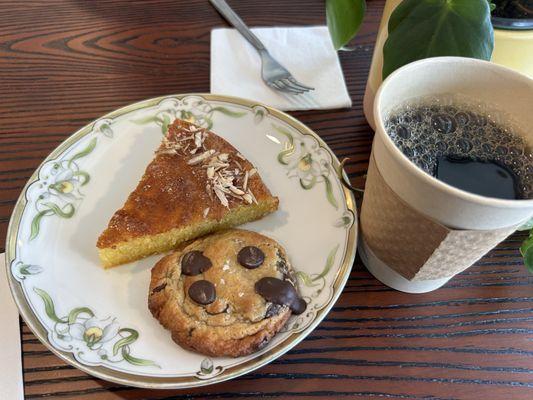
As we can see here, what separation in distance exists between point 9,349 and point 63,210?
0.38 m

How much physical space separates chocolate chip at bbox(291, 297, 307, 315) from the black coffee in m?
0.40

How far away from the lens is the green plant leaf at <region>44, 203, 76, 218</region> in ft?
3.83

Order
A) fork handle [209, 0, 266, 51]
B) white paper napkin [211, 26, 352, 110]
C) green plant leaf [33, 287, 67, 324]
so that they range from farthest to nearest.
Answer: fork handle [209, 0, 266, 51], white paper napkin [211, 26, 352, 110], green plant leaf [33, 287, 67, 324]

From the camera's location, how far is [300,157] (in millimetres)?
1284

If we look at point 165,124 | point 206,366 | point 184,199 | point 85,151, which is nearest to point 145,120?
point 165,124

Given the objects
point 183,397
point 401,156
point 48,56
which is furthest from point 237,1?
point 183,397

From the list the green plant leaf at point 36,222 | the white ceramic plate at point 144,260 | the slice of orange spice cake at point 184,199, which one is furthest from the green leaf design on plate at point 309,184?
the green plant leaf at point 36,222

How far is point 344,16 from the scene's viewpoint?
993 mm

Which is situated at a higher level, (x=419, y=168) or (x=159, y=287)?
(x=419, y=168)

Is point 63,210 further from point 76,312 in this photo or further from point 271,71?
point 271,71

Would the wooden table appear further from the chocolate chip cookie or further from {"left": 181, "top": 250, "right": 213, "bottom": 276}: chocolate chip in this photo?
{"left": 181, "top": 250, "right": 213, "bottom": 276}: chocolate chip

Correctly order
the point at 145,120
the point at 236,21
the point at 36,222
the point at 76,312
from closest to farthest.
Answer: the point at 76,312 → the point at 36,222 → the point at 145,120 → the point at 236,21

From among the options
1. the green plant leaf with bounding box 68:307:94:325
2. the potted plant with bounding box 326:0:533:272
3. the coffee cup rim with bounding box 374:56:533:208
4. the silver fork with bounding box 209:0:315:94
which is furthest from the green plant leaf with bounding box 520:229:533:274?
the green plant leaf with bounding box 68:307:94:325

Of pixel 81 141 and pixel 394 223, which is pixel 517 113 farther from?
pixel 81 141
